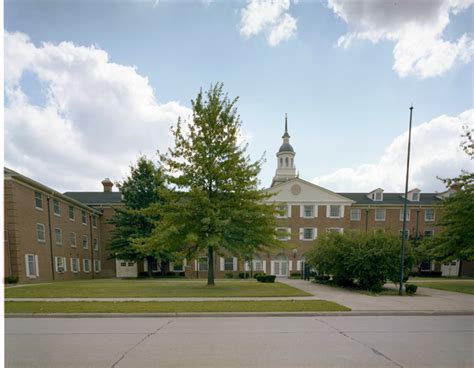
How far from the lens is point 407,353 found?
16.9 feet

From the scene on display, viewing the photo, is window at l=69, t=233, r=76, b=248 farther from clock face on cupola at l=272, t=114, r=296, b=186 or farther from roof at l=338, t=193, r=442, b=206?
roof at l=338, t=193, r=442, b=206

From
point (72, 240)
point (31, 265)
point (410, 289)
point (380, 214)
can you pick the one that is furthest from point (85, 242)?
point (380, 214)

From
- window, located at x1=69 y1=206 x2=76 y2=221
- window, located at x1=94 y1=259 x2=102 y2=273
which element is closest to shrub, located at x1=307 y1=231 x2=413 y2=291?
window, located at x1=69 y1=206 x2=76 y2=221

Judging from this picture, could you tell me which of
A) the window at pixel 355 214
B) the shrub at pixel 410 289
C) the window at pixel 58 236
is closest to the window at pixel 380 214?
the window at pixel 355 214

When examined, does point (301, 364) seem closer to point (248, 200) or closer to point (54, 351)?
point (54, 351)

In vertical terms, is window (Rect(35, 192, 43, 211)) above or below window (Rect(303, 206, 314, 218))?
above

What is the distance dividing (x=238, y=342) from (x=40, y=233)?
23033 millimetres

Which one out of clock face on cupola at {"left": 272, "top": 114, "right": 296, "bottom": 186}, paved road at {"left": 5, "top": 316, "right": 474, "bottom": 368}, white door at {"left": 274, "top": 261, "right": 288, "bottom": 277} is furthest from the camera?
clock face on cupola at {"left": 272, "top": 114, "right": 296, "bottom": 186}

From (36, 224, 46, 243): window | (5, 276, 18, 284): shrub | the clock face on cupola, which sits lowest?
(5, 276, 18, 284): shrub

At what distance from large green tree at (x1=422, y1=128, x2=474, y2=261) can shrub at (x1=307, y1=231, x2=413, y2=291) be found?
4205 mm

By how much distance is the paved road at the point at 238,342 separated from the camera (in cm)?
480

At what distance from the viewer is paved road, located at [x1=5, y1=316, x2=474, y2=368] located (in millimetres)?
4797

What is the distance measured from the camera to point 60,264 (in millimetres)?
23828

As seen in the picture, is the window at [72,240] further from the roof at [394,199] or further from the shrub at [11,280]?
the roof at [394,199]
